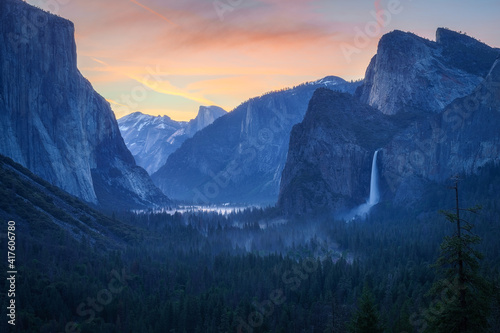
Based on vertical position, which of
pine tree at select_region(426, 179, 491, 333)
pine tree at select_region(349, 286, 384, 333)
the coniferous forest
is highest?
pine tree at select_region(426, 179, 491, 333)

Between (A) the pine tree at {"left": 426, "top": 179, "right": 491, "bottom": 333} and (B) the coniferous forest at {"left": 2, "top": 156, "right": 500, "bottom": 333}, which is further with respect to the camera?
(B) the coniferous forest at {"left": 2, "top": 156, "right": 500, "bottom": 333}

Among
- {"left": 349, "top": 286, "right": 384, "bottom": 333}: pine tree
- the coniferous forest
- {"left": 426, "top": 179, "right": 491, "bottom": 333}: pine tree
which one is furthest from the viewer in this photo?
the coniferous forest

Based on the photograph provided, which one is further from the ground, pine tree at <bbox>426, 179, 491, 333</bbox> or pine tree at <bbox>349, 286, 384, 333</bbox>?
pine tree at <bbox>426, 179, 491, 333</bbox>

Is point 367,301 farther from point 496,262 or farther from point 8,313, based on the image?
point 496,262

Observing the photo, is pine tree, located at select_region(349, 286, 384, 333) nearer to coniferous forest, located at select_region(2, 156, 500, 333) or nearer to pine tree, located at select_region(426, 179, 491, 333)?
coniferous forest, located at select_region(2, 156, 500, 333)

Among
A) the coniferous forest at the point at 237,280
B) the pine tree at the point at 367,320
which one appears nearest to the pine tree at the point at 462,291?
the coniferous forest at the point at 237,280

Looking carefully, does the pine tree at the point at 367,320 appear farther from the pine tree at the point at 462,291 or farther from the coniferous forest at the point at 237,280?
the pine tree at the point at 462,291

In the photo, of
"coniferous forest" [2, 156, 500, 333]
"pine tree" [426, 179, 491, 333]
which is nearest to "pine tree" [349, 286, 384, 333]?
"coniferous forest" [2, 156, 500, 333]

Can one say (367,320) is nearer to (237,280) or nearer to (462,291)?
(462,291)

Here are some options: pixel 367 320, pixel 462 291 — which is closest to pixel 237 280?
pixel 367 320

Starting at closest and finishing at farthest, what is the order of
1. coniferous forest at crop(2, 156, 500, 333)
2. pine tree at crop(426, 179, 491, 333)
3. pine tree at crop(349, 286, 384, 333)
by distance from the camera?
pine tree at crop(426, 179, 491, 333) → pine tree at crop(349, 286, 384, 333) → coniferous forest at crop(2, 156, 500, 333)

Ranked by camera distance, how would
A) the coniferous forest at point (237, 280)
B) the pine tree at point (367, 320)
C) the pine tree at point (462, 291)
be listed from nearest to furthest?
the pine tree at point (462, 291), the pine tree at point (367, 320), the coniferous forest at point (237, 280)
